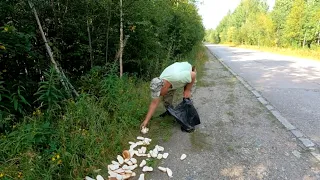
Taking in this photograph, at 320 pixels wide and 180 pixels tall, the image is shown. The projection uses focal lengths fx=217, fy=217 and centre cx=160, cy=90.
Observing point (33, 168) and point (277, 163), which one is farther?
point (277, 163)

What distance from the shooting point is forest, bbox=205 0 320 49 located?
29359mm

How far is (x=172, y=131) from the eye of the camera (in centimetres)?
404

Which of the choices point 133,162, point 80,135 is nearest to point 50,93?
point 80,135

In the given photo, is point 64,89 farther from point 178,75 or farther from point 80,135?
point 178,75

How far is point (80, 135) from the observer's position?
299cm

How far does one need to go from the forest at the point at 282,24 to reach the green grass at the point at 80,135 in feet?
102

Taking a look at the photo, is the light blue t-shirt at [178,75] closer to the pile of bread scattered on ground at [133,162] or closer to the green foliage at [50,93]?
the pile of bread scattered on ground at [133,162]

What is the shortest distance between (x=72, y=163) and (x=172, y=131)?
1.90 metres

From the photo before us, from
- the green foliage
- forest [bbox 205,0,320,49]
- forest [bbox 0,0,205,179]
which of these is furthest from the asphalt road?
forest [bbox 205,0,320,49]

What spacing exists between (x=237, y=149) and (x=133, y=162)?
Answer: 1.64 meters

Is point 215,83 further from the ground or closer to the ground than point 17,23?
closer to the ground

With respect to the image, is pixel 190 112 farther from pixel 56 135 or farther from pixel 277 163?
pixel 56 135

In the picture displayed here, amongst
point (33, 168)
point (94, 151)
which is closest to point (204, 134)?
point (94, 151)

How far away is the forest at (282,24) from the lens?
96.3 ft
